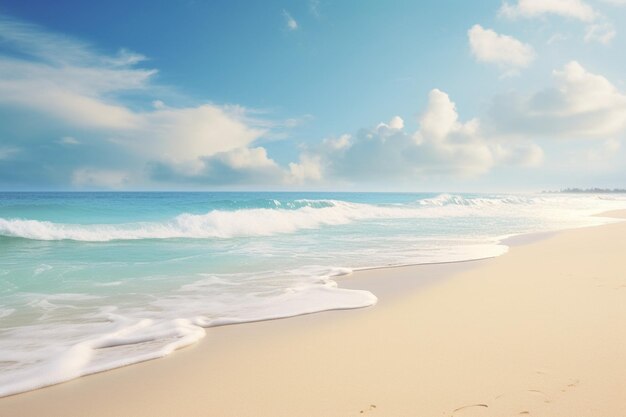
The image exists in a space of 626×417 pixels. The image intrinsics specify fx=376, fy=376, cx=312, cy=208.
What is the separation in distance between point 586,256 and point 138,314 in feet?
30.3

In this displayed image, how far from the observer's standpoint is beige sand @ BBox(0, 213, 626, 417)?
250 cm

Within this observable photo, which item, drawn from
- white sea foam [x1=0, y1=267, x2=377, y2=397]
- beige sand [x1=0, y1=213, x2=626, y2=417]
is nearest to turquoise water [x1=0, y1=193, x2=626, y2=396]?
white sea foam [x1=0, y1=267, x2=377, y2=397]

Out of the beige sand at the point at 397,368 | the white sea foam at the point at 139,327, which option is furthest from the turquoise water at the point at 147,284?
the beige sand at the point at 397,368

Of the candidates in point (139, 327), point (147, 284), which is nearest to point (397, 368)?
point (139, 327)

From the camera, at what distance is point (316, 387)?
2764mm

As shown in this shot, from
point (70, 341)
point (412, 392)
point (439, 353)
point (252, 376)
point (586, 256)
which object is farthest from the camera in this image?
point (586, 256)

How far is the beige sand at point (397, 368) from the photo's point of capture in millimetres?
2498

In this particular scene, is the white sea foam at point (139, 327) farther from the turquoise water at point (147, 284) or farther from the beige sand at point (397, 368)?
the beige sand at point (397, 368)

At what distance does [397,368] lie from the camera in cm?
301

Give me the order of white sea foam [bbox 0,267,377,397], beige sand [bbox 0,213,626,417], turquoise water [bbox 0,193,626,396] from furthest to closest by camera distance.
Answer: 1. turquoise water [bbox 0,193,626,396]
2. white sea foam [bbox 0,267,377,397]
3. beige sand [bbox 0,213,626,417]

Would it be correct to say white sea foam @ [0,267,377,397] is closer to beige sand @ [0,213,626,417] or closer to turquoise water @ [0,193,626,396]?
turquoise water @ [0,193,626,396]

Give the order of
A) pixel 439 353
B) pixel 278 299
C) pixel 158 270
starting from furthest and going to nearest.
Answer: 1. pixel 158 270
2. pixel 278 299
3. pixel 439 353

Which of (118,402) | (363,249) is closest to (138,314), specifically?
(118,402)

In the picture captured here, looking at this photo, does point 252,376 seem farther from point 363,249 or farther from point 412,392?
point 363,249
